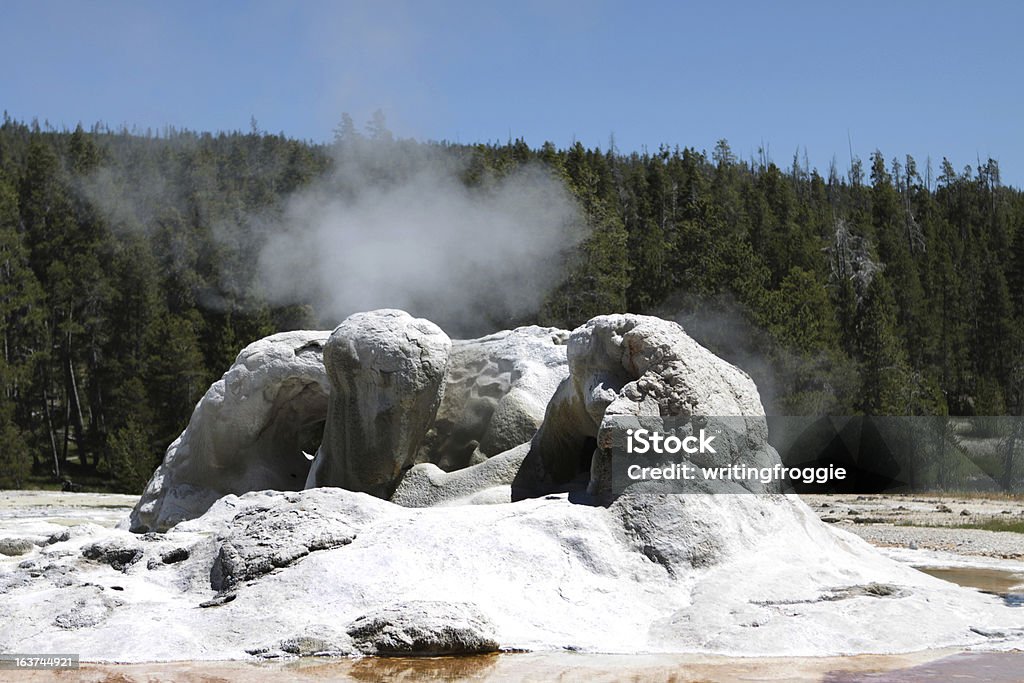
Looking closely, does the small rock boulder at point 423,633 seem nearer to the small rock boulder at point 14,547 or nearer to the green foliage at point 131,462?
the small rock boulder at point 14,547

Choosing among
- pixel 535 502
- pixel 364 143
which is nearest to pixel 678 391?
pixel 535 502

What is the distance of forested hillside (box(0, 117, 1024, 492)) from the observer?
22.7m

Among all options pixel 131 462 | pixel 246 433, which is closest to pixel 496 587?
pixel 246 433

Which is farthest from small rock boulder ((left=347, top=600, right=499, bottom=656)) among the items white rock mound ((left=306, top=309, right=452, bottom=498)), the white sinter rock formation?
white rock mound ((left=306, top=309, right=452, bottom=498))

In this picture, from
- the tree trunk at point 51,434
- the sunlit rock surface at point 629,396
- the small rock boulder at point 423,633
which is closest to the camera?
the small rock boulder at point 423,633

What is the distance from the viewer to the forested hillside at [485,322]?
74.6 ft

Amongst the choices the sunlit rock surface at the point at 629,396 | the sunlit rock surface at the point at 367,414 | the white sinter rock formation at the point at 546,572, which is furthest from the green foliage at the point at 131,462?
the sunlit rock surface at the point at 629,396

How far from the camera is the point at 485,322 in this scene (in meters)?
23.1

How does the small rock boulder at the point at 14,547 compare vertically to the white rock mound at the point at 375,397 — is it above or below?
below

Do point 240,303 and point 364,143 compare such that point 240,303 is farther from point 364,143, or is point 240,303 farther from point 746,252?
point 746,252
